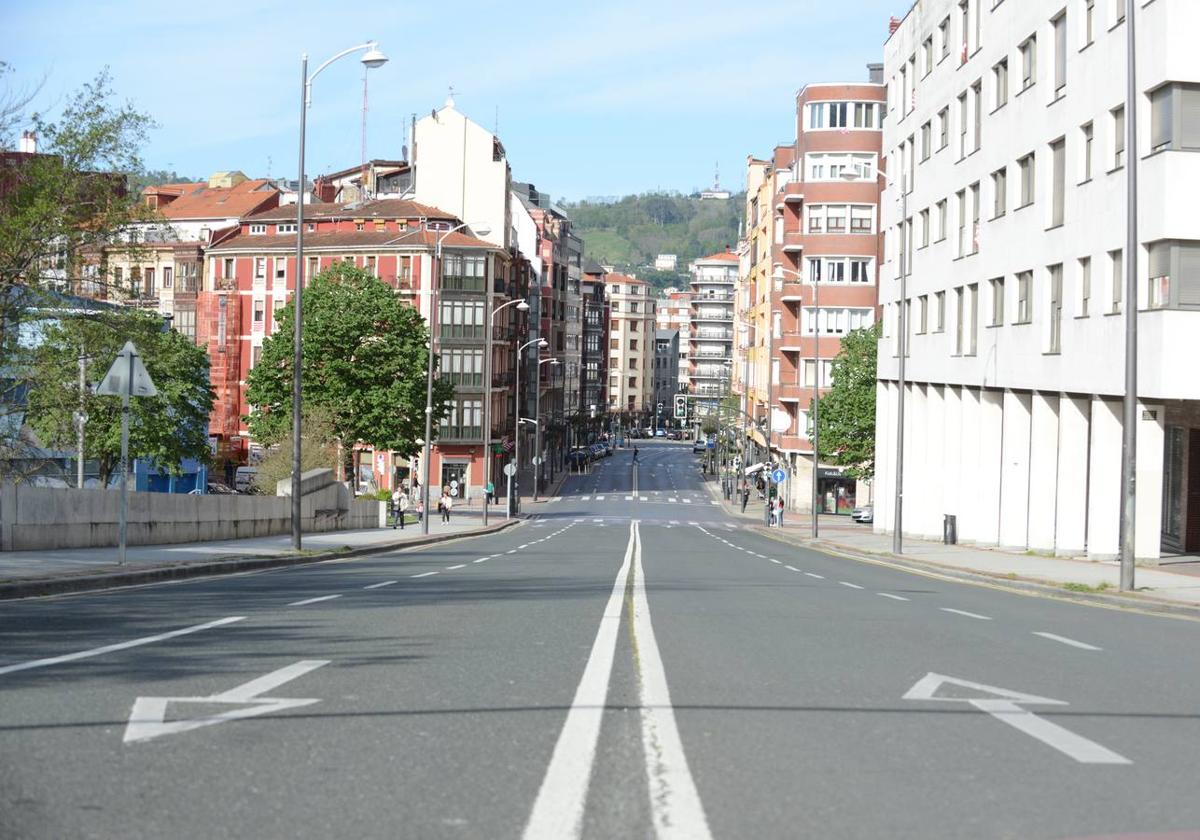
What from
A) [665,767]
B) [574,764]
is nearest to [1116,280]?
[665,767]

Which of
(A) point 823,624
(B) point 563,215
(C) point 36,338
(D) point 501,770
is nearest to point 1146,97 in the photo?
(A) point 823,624

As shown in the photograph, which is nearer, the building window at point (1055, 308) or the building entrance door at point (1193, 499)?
the building window at point (1055, 308)

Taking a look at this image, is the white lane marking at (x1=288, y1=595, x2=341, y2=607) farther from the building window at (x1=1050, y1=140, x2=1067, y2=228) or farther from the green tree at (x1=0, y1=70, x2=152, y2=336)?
the building window at (x1=1050, y1=140, x2=1067, y2=228)

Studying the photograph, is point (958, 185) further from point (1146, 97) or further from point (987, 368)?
point (1146, 97)

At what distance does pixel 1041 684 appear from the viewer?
9.54 m

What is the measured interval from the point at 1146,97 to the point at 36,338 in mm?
23106

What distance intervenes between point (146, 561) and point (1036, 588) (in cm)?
1509

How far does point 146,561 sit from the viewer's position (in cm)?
2181

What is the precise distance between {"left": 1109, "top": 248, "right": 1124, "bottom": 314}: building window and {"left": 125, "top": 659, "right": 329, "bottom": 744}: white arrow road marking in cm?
2690

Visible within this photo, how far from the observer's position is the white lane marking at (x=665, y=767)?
5324mm

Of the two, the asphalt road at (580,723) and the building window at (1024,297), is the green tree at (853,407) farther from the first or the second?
the asphalt road at (580,723)

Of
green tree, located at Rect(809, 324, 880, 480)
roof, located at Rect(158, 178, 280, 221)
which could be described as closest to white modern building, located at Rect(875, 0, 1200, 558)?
green tree, located at Rect(809, 324, 880, 480)

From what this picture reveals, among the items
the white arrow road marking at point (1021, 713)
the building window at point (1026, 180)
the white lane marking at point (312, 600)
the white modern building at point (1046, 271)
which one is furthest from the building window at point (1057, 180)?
the white arrow road marking at point (1021, 713)

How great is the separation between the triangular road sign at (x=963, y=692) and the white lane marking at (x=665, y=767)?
1.65 m
